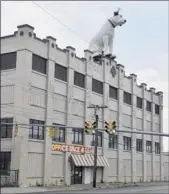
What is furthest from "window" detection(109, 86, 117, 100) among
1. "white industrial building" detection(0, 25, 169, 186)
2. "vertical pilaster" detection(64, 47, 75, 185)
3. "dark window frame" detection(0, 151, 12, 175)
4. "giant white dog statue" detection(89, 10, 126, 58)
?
"dark window frame" detection(0, 151, 12, 175)

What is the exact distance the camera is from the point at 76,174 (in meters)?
52.1

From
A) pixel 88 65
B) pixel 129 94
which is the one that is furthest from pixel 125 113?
pixel 88 65

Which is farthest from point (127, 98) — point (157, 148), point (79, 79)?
point (157, 148)

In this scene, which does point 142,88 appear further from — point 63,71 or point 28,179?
point 28,179

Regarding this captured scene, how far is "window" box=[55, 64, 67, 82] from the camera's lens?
49.1m

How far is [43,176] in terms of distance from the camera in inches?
1762

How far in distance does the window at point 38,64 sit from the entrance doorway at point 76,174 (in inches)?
517

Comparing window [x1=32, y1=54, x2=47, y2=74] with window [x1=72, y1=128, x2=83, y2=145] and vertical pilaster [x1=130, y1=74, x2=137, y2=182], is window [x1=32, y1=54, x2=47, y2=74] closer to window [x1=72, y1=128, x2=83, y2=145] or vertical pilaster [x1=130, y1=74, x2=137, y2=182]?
window [x1=72, y1=128, x2=83, y2=145]

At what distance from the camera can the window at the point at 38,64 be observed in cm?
4466

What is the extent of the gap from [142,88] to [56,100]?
27.9 metres

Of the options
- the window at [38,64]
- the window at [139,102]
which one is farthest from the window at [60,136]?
the window at [139,102]

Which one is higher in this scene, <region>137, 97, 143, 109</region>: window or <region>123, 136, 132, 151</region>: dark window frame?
<region>137, 97, 143, 109</region>: window

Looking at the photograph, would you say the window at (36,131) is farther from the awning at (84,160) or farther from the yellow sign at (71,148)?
the awning at (84,160)

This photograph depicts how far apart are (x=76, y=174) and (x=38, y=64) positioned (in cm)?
1532
